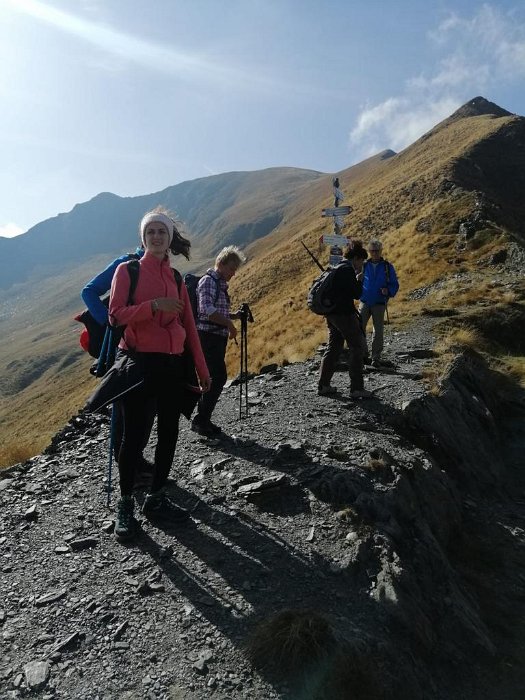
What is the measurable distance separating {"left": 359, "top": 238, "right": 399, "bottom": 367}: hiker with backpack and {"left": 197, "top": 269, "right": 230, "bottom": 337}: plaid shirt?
462 centimetres

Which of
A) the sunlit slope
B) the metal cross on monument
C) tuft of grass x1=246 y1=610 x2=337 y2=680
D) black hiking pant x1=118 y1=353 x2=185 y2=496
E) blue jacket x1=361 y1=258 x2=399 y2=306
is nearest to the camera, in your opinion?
tuft of grass x1=246 y1=610 x2=337 y2=680

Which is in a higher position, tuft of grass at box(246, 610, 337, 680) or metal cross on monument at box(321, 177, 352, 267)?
metal cross on monument at box(321, 177, 352, 267)

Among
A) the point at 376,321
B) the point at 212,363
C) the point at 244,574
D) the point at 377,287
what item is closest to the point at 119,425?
the point at 212,363

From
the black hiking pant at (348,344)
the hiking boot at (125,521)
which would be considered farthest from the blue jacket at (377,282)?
the hiking boot at (125,521)

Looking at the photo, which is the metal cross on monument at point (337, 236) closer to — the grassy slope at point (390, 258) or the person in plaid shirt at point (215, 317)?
the grassy slope at point (390, 258)

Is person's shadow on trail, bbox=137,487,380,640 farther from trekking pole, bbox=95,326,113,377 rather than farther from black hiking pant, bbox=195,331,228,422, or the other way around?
black hiking pant, bbox=195,331,228,422

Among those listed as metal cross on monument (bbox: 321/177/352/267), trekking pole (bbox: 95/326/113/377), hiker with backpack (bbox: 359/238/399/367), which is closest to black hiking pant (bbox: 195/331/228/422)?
trekking pole (bbox: 95/326/113/377)

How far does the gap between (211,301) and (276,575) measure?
3.77m

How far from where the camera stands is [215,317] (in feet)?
22.4

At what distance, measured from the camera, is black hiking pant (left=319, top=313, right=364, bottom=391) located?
27.1ft

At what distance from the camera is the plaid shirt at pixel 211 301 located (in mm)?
6859

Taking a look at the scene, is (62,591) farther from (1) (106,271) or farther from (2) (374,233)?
(2) (374,233)

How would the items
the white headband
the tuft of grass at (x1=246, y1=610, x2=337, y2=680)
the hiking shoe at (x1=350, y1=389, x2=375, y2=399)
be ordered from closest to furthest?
the tuft of grass at (x1=246, y1=610, x2=337, y2=680) < the white headband < the hiking shoe at (x1=350, y1=389, x2=375, y2=399)

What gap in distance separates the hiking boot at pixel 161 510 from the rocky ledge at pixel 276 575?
0.11 meters
